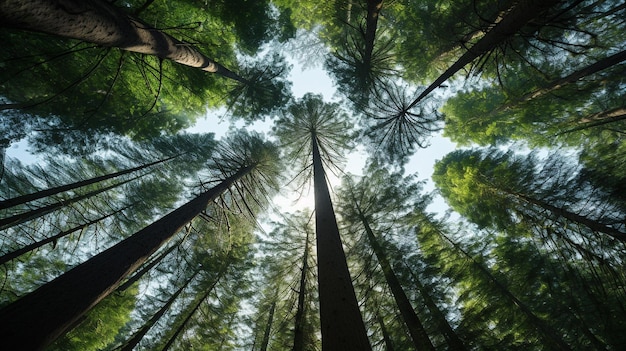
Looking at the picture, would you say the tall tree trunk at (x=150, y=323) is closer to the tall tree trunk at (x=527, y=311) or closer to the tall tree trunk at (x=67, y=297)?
the tall tree trunk at (x=67, y=297)

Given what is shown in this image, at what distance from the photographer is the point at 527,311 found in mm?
7426

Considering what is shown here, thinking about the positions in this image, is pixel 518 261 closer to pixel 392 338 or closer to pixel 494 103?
pixel 392 338

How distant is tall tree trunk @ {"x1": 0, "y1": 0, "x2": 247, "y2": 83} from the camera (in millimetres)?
1859

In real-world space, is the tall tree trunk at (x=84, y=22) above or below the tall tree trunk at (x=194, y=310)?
below

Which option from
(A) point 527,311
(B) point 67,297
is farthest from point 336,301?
(A) point 527,311

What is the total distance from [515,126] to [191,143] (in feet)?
52.4

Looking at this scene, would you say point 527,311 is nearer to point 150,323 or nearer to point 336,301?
point 336,301

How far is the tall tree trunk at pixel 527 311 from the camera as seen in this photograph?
22.1 ft

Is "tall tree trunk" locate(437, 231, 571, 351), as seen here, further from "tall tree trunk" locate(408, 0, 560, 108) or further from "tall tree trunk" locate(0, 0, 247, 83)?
"tall tree trunk" locate(0, 0, 247, 83)

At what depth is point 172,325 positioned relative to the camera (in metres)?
9.27

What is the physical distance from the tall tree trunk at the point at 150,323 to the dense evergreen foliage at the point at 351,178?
83 mm

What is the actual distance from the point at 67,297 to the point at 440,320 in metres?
7.85

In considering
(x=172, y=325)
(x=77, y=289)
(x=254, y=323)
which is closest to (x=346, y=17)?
(x=77, y=289)

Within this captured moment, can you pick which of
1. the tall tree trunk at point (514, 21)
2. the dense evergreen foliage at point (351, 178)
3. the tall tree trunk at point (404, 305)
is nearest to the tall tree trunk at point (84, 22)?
the dense evergreen foliage at point (351, 178)
